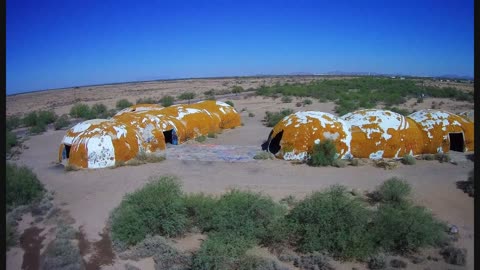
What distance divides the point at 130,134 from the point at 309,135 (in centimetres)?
667

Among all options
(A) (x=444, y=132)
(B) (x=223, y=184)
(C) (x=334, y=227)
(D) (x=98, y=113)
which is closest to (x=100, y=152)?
(B) (x=223, y=184)

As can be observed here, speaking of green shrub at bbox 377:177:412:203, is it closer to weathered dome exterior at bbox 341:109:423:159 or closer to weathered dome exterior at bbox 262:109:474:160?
weathered dome exterior at bbox 262:109:474:160

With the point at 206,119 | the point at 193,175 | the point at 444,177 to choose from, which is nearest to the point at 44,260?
the point at 193,175

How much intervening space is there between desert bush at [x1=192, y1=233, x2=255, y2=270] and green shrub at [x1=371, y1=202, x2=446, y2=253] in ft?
8.10

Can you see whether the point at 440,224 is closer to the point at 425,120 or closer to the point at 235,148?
the point at 425,120

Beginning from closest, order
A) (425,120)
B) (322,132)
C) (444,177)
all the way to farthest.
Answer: (444,177) < (322,132) < (425,120)

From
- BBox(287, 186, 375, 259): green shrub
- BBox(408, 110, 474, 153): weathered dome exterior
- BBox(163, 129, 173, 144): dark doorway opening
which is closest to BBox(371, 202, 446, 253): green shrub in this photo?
BBox(287, 186, 375, 259): green shrub

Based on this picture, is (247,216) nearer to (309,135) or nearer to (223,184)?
(223,184)

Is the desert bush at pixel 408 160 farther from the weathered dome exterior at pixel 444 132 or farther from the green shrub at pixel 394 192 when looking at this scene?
the green shrub at pixel 394 192

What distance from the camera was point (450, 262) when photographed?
6043 mm

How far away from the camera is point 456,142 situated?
13664 mm

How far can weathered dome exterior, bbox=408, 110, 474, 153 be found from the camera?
12844mm

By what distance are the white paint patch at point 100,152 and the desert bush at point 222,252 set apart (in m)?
6.71

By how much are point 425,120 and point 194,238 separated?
10.6 metres
